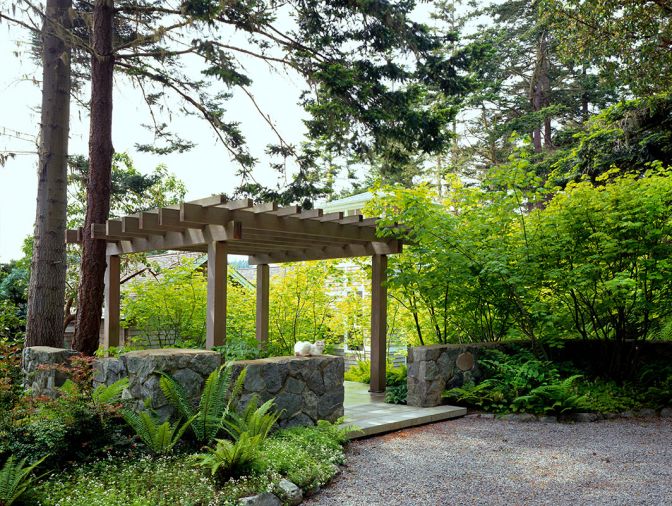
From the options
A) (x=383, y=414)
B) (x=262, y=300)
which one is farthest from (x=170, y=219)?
(x=262, y=300)

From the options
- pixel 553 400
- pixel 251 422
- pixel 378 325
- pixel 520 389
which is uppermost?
pixel 378 325

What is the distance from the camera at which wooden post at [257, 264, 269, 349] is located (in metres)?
10.4

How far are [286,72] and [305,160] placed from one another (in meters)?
1.88

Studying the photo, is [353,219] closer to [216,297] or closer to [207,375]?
[216,297]

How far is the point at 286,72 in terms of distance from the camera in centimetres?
998

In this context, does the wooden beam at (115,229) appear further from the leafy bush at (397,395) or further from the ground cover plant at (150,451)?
the leafy bush at (397,395)

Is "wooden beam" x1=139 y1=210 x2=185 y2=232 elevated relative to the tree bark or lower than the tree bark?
lower

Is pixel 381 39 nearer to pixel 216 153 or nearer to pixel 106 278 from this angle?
pixel 216 153

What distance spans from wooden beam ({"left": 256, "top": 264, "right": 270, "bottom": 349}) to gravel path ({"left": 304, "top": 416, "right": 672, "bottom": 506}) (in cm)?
419

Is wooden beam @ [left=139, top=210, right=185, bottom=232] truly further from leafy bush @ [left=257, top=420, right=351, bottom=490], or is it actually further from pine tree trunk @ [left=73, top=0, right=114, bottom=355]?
leafy bush @ [left=257, top=420, right=351, bottom=490]

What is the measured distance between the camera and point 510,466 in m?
5.25

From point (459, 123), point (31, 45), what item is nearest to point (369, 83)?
point (31, 45)

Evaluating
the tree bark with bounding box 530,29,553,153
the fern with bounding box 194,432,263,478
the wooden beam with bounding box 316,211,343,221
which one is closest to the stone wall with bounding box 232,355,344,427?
the fern with bounding box 194,432,263,478

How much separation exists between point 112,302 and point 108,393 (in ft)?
13.8
